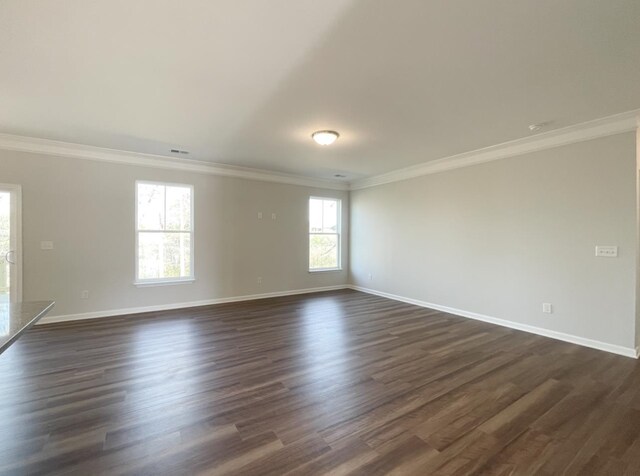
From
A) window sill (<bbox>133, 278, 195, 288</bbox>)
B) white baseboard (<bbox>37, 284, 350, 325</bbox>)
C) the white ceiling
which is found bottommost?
white baseboard (<bbox>37, 284, 350, 325</bbox>)

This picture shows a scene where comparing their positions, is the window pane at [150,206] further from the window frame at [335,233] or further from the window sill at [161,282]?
the window frame at [335,233]

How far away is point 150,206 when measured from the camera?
5.19 m

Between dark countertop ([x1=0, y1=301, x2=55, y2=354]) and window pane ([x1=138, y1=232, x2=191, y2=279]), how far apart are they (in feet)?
11.8

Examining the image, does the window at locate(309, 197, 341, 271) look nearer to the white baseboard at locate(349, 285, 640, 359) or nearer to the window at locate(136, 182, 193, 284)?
the white baseboard at locate(349, 285, 640, 359)

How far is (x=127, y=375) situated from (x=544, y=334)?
5002 millimetres

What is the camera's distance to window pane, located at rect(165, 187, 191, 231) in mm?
5348

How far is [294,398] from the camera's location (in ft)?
7.81

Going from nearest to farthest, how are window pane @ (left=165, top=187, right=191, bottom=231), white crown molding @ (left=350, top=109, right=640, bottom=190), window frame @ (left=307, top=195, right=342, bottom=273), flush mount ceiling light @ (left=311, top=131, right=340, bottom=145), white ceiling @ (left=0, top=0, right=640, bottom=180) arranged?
white ceiling @ (left=0, top=0, right=640, bottom=180) → white crown molding @ (left=350, top=109, right=640, bottom=190) → flush mount ceiling light @ (left=311, top=131, right=340, bottom=145) → window pane @ (left=165, top=187, right=191, bottom=231) → window frame @ (left=307, top=195, right=342, bottom=273)

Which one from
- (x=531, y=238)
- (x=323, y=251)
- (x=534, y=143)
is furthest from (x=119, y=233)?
→ (x=534, y=143)

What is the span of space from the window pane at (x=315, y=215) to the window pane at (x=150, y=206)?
313 cm

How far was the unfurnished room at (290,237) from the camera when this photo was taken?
1.85 metres

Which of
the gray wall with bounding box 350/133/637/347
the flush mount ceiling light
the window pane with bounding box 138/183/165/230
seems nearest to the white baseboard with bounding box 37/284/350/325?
the window pane with bounding box 138/183/165/230

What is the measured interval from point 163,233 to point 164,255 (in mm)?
397

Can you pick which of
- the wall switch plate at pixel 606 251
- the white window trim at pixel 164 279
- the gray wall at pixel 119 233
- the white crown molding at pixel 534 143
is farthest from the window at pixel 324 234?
the wall switch plate at pixel 606 251
